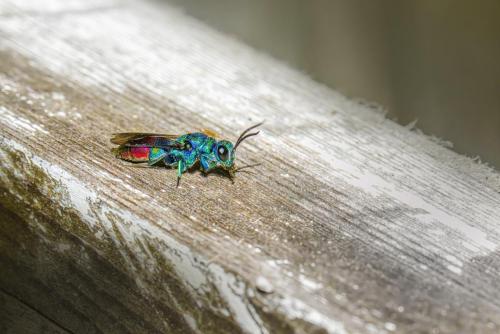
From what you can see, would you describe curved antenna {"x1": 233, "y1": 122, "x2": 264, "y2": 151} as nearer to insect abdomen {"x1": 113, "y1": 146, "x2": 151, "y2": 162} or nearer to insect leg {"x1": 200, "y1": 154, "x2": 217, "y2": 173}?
insect leg {"x1": 200, "y1": 154, "x2": 217, "y2": 173}

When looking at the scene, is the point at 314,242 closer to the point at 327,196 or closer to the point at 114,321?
the point at 327,196

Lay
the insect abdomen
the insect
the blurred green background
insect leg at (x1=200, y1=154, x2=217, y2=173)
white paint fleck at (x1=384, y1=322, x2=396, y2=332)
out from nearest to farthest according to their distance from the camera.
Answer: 1. white paint fleck at (x1=384, y1=322, x2=396, y2=332)
2. the insect abdomen
3. the insect
4. insect leg at (x1=200, y1=154, x2=217, y2=173)
5. the blurred green background

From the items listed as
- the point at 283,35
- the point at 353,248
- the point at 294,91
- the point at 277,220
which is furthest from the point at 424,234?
the point at 283,35

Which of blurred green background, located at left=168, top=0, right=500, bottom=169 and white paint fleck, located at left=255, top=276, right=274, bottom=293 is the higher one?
blurred green background, located at left=168, top=0, right=500, bottom=169

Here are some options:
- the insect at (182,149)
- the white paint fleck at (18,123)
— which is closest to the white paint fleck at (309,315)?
the insect at (182,149)

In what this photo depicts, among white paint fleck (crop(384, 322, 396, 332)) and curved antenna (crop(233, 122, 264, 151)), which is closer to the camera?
white paint fleck (crop(384, 322, 396, 332))

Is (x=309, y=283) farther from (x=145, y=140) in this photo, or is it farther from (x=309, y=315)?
→ (x=145, y=140)

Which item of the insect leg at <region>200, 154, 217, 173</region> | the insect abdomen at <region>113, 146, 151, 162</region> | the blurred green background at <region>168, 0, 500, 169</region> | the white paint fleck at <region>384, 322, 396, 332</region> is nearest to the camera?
the white paint fleck at <region>384, 322, 396, 332</region>

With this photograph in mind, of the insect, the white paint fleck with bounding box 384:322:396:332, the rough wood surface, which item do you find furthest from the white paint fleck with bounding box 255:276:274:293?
the insect

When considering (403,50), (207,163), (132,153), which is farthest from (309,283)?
(403,50)
